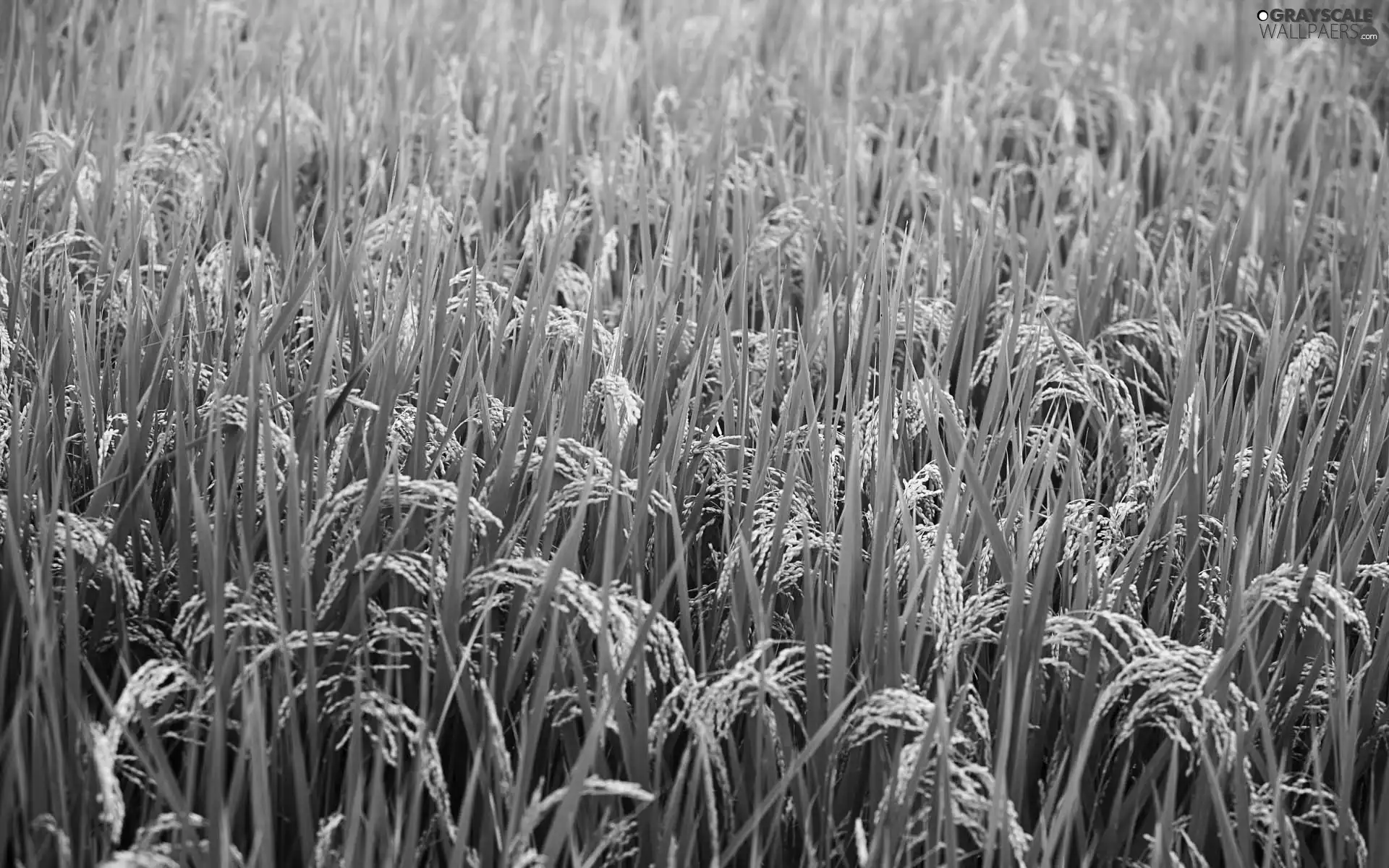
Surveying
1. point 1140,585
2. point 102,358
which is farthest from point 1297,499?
point 102,358

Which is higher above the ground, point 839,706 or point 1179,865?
point 839,706

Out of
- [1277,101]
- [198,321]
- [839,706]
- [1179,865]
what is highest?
[1277,101]

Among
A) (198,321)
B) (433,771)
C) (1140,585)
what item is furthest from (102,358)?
(1140,585)

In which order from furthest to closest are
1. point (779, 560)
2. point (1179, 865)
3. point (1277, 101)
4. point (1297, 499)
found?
point (1277, 101) < point (1297, 499) < point (779, 560) < point (1179, 865)

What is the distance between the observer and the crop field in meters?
1.42

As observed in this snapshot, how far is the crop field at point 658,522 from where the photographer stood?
1.42 m

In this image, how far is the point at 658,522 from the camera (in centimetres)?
180

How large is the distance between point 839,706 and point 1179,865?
393mm

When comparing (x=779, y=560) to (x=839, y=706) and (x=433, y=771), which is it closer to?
(x=839, y=706)

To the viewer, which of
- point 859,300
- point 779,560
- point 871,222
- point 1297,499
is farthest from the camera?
point 871,222

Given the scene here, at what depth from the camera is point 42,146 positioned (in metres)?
2.87

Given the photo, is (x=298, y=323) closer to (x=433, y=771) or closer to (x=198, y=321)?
(x=198, y=321)

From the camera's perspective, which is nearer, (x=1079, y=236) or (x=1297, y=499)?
(x=1297, y=499)

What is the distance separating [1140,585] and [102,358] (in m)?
1.82
